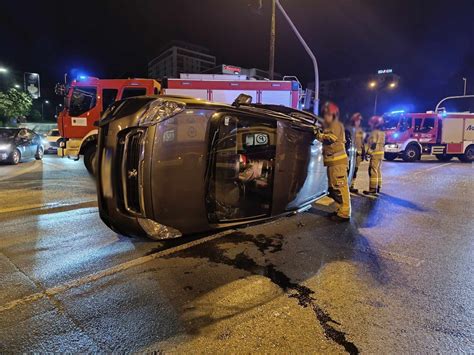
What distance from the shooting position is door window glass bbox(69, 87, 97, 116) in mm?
10211

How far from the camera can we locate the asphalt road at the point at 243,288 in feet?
7.77

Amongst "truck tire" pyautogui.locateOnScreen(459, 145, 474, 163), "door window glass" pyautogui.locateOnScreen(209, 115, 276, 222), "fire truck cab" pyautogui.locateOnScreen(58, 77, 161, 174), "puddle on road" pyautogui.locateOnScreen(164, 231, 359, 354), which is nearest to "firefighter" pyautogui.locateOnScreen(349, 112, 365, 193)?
"door window glass" pyautogui.locateOnScreen(209, 115, 276, 222)

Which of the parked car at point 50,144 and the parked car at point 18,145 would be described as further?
the parked car at point 50,144

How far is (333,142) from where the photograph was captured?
5.12 metres

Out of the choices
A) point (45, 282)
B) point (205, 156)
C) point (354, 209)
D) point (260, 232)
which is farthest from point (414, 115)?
point (45, 282)

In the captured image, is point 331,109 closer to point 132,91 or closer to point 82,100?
point 132,91

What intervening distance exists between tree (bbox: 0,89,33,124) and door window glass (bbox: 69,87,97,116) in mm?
16619

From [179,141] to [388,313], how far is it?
229cm

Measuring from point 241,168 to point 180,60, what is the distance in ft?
347

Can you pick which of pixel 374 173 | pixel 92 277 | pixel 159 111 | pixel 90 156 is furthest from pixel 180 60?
pixel 92 277

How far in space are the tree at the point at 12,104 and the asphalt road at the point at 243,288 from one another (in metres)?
22.3

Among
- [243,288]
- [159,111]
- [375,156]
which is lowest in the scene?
[243,288]

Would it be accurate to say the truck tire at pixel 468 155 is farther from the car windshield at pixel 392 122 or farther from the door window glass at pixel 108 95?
the door window glass at pixel 108 95

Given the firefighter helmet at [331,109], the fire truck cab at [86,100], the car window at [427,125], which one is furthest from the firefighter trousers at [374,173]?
the car window at [427,125]
